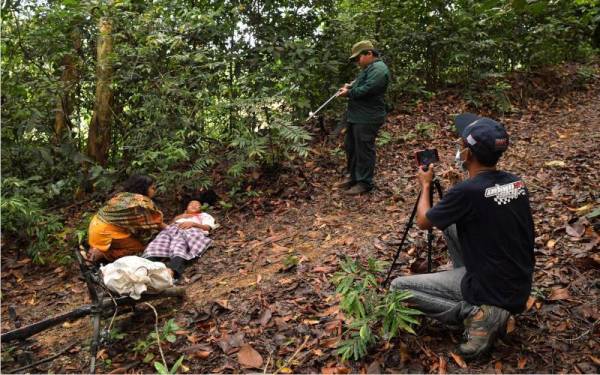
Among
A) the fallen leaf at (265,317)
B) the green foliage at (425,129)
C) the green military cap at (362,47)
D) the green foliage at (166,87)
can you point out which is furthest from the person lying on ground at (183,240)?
the green foliage at (425,129)

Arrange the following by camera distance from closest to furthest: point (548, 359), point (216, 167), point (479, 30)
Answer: point (548, 359) < point (216, 167) < point (479, 30)

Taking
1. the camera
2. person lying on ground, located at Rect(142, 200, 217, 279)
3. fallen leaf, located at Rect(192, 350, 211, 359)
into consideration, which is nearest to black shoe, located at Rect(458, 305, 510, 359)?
the camera

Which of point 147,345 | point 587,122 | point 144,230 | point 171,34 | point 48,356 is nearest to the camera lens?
point 147,345

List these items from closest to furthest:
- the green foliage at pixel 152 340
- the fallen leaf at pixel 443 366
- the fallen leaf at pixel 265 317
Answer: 1. the fallen leaf at pixel 443 366
2. the green foliage at pixel 152 340
3. the fallen leaf at pixel 265 317

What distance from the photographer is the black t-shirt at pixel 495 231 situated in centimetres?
300

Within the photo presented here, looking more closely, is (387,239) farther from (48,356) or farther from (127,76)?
(127,76)

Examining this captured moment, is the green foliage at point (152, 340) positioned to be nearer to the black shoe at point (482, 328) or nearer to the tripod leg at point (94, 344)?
the tripod leg at point (94, 344)

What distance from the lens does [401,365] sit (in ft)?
10.8

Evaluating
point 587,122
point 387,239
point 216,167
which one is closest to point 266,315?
point 387,239

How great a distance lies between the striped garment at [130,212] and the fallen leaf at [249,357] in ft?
7.79

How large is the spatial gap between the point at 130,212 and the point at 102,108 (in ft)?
11.3

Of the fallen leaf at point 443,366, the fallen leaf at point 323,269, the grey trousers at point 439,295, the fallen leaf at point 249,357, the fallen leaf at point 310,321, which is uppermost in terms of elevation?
the grey trousers at point 439,295

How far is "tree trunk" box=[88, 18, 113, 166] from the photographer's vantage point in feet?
23.7

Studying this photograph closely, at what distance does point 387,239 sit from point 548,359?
87.5 inches
